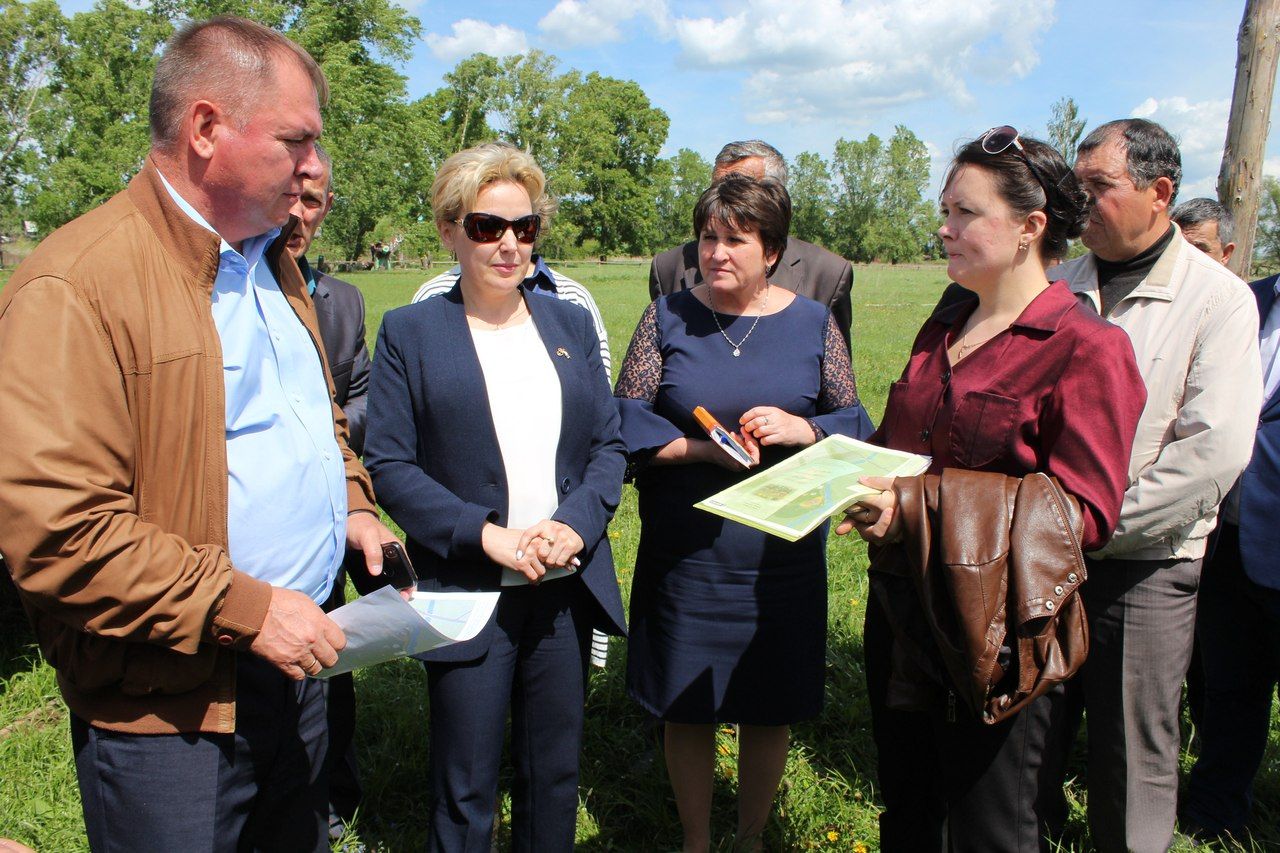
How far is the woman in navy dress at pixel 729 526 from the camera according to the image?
9.98 ft

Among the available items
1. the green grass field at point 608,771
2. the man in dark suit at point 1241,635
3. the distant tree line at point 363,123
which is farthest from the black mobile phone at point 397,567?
the distant tree line at point 363,123

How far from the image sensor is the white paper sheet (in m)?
1.99

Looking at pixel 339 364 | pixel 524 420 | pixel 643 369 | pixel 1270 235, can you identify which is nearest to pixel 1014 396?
pixel 643 369

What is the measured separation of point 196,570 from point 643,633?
174 cm

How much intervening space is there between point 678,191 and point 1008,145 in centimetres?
8570

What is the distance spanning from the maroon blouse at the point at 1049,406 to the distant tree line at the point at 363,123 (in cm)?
2419

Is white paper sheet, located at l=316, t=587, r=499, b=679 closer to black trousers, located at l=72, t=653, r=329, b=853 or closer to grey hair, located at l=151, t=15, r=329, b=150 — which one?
black trousers, located at l=72, t=653, r=329, b=853

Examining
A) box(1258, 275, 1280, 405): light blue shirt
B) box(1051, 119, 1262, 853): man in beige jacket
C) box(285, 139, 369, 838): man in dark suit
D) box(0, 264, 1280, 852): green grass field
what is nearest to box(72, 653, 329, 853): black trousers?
box(285, 139, 369, 838): man in dark suit

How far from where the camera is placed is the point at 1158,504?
270 centimetres

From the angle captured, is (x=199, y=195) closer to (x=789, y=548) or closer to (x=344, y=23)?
(x=789, y=548)

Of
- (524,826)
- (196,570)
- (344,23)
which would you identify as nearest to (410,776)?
(524,826)

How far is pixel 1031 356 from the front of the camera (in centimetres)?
231

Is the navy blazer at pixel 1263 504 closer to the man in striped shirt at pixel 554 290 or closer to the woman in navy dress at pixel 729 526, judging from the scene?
the woman in navy dress at pixel 729 526

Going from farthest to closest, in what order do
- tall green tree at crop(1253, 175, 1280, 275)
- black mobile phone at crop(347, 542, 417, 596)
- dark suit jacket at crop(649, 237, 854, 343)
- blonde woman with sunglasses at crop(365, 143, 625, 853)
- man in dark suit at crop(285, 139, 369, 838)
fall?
1. tall green tree at crop(1253, 175, 1280, 275)
2. dark suit jacket at crop(649, 237, 854, 343)
3. man in dark suit at crop(285, 139, 369, 838)
4. blonde woman with sunglasses at crop(365, 143, 625, 853)
5. black mobile phone at crop(347, 542, 417, 596)
